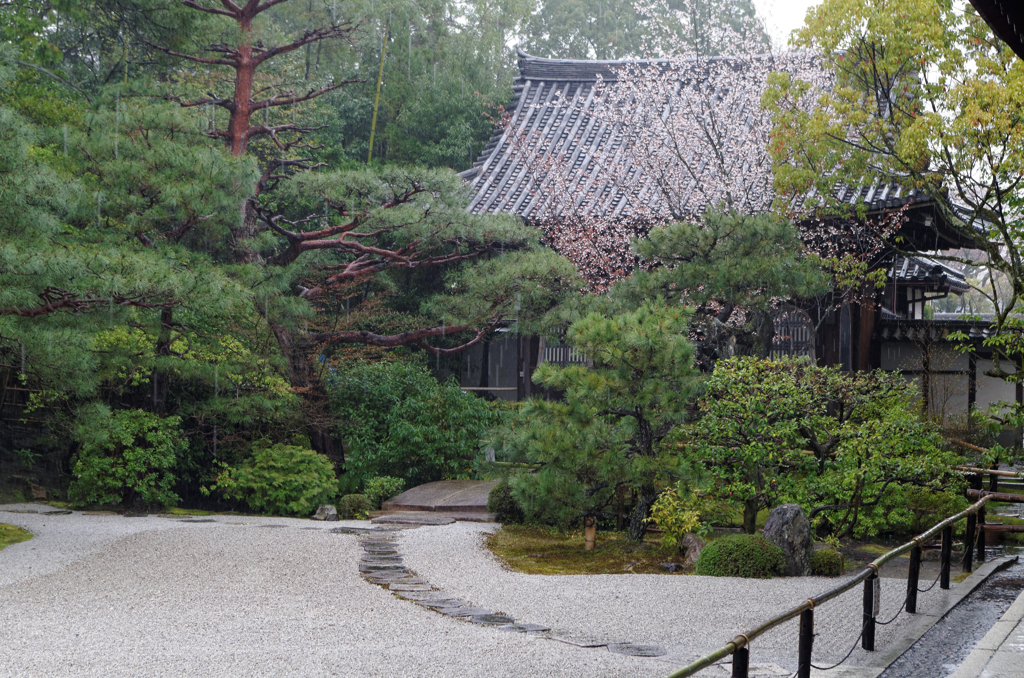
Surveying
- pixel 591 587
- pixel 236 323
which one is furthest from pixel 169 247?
pixel 591 587

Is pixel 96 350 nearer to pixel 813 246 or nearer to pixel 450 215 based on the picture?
pixel 450 215

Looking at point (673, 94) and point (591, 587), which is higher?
point (673, 94)

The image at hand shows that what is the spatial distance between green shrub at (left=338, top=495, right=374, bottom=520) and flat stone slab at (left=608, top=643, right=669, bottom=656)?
7.43m

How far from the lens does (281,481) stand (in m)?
13.5

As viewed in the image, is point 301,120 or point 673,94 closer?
point 673,94

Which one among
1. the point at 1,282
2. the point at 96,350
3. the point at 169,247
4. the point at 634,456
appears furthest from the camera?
the point at 169,247

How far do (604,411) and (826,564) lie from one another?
9.54 ft

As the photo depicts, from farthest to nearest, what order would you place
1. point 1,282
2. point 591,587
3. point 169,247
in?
point 169,247 → point 1,282 → point 591,587

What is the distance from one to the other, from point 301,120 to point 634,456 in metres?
14.5

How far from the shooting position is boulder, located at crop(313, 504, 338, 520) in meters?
13.3

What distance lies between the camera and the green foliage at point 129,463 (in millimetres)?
12797

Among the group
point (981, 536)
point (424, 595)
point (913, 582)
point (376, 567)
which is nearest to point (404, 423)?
point (376, 567)

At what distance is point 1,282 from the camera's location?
30.8 feet

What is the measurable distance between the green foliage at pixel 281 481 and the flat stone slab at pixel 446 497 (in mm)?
1067
